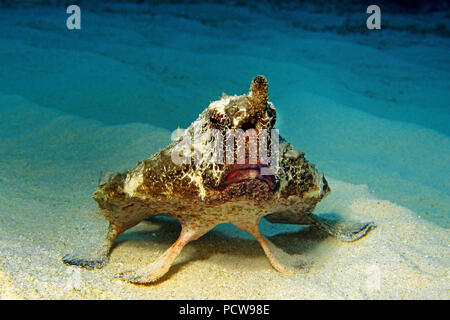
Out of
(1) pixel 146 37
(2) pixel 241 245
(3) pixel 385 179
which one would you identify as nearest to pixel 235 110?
(2) pixel 241 245

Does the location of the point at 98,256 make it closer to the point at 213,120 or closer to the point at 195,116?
the point at 213,120

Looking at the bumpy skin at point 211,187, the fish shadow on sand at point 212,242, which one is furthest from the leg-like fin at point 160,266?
the fish shadow on sand at point 212,242

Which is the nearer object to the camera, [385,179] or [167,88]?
[385,179]

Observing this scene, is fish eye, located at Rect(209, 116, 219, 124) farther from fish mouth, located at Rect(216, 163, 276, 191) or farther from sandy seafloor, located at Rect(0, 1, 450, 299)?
sandy seafloor, located at Rect(0, 1, 450, 299)

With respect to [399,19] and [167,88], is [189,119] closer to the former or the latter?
[167,88]

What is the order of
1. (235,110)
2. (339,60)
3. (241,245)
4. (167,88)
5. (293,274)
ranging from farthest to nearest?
(339,60)
(167,88)
(241,245)
(293,274)
(235,110)

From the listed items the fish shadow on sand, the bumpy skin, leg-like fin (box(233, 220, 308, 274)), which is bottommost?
the fish shadow on sand

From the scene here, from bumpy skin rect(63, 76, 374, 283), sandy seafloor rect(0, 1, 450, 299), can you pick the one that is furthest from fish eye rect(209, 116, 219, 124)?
sandy seafloor rect(0, 1, 450, 299)
